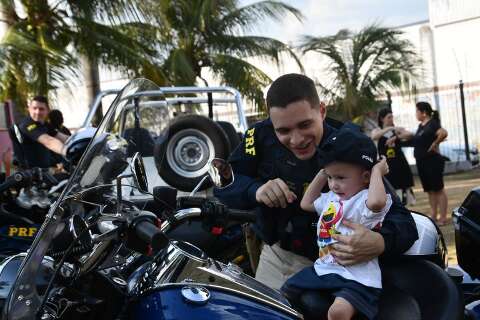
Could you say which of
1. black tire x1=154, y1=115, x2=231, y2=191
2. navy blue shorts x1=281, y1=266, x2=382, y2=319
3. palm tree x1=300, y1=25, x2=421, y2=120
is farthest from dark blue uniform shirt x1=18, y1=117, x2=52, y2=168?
palm tree x1=300, y1=25, x2=421, y2=120

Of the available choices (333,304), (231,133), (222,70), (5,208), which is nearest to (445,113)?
(222,70)

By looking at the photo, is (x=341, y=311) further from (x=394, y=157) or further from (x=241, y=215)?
(x=394, y=157)

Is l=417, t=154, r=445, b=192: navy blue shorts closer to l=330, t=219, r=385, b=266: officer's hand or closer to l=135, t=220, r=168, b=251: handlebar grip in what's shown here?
l=330, t=219, r=385, b=266: officer's hand

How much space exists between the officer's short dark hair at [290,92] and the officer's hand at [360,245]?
540 millimetres

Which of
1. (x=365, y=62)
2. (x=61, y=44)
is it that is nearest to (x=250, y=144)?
(x=61, y=44)

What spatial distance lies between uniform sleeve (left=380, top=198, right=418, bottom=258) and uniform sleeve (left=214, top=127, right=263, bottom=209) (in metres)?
0.60

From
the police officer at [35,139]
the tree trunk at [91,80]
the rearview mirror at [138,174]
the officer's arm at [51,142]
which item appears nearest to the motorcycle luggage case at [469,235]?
the rearview mirror at [138,174]

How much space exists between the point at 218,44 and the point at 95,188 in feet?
51.2

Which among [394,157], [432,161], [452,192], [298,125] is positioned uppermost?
[298,125]

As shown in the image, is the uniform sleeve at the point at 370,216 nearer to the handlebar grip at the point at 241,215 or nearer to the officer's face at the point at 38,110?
the handlebar grip at the point at 241,215

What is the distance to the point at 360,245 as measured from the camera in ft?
7.47

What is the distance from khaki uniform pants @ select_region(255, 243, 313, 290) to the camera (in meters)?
2.96

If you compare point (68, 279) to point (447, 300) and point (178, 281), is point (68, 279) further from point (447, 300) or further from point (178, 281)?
point (447, 300)

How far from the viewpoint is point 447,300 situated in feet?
6.93
